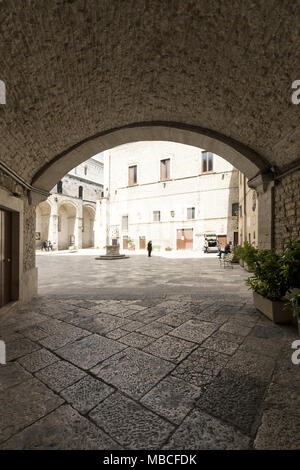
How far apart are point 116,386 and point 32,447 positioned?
73cm

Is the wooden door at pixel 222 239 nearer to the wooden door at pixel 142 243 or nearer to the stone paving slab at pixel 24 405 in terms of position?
the wooden door at pixel 142 243

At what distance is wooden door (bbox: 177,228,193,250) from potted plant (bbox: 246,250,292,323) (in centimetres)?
2035

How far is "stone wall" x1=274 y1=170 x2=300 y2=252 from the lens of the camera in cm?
373

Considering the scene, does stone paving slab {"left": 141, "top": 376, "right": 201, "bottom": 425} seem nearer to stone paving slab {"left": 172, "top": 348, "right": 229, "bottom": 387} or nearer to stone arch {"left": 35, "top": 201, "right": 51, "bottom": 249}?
stone paving slab {"left": 172, "top": 348, "right": 229, "bottom": 387}

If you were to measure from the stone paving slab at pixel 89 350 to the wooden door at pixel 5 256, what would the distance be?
2373mm

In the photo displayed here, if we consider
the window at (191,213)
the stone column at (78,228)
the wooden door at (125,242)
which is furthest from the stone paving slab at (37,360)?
the stone column at (78,228)

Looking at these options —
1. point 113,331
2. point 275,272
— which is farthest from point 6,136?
point 275,272

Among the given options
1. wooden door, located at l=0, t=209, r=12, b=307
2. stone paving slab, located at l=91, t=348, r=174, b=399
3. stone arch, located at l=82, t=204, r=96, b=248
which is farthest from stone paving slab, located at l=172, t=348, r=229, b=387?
stone arch, located at l=82, t=204, r=96, b=248

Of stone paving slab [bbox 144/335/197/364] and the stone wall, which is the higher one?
the stone wall

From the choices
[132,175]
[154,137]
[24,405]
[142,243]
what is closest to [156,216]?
[142,243]

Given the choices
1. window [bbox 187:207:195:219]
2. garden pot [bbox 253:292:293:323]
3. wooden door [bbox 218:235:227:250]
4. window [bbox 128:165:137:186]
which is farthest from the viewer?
window [bbox 128:165:137:186]

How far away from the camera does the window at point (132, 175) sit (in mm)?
27328

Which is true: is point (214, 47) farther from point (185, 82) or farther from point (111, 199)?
point (111, 199)

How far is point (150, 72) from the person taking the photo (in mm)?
2965
